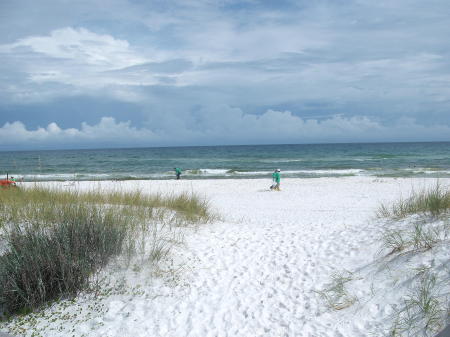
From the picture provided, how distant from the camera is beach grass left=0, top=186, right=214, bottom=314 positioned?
5199mm

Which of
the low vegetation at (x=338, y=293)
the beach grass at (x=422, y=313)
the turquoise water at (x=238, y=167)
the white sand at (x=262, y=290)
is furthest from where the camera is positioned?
the turquoise water at (x=238, y=167)

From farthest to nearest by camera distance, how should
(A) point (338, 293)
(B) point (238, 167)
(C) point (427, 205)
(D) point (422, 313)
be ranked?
(B) point (238, 167), (C) point (427, 205), (A) point (338, 293), (D) point (422, 313)

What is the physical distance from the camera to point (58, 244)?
5.42m

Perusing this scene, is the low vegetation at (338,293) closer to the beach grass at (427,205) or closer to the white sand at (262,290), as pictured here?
the white sand at (262,290)

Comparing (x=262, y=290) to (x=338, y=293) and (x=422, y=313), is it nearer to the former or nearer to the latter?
(x=338, y=293)

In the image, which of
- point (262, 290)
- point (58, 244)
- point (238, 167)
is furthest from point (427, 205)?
point (238, 167)

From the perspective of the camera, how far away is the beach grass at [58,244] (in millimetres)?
5199

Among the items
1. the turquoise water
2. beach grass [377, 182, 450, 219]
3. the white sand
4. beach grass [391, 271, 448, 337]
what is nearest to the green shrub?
the white sand

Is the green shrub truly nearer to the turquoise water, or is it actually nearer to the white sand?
the white sand

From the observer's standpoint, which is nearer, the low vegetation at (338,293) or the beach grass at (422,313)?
the beach grass at (422,313)

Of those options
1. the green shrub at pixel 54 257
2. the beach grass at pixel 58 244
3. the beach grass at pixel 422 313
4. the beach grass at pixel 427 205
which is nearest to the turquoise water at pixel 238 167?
the beach grass at pixel 58 244

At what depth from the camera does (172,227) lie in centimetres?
770

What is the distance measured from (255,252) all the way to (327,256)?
4.45 ft

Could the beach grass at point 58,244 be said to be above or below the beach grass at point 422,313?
above
